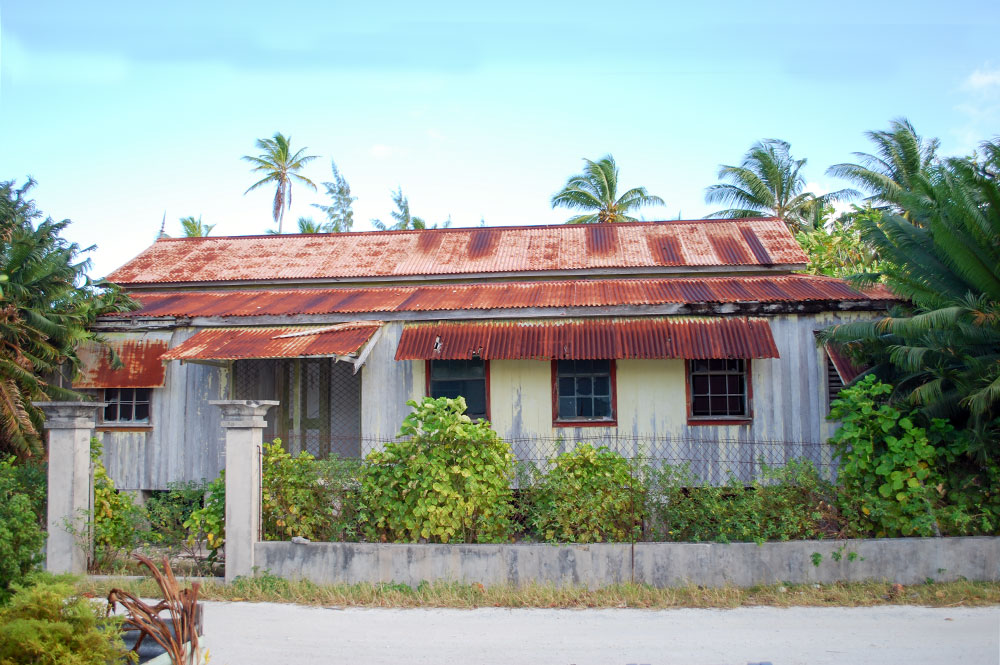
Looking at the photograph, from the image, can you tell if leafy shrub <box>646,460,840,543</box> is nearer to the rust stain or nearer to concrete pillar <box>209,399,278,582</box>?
concrete pillar <box>209,399,278,582</box>

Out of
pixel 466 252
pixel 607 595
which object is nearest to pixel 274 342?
pixel 466 252

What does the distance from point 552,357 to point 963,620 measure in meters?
5.32

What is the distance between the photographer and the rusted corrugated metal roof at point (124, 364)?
10.8 m

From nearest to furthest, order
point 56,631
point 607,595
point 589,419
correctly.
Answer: point 56,631
point 607,595
point 589,419

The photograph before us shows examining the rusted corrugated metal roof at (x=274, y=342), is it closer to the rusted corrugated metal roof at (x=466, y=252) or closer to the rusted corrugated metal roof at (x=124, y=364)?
the rusted corrugated metal roof at (x=124, y=364)

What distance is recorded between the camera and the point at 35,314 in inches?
396

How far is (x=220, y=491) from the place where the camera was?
24.8 feet

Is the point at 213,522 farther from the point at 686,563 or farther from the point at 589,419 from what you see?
the point at 589,419

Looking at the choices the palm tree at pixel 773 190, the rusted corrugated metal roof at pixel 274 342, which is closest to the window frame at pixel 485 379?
the rusted corrugated metal roof at pixel 274 342

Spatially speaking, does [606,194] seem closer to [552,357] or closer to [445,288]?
[445,288]

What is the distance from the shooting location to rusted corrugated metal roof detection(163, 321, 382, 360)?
972 cm

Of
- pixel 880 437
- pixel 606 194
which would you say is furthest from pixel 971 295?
pixel 606 194

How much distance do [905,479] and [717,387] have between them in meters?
3.51

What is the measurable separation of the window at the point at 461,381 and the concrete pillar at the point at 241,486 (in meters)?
3.63
